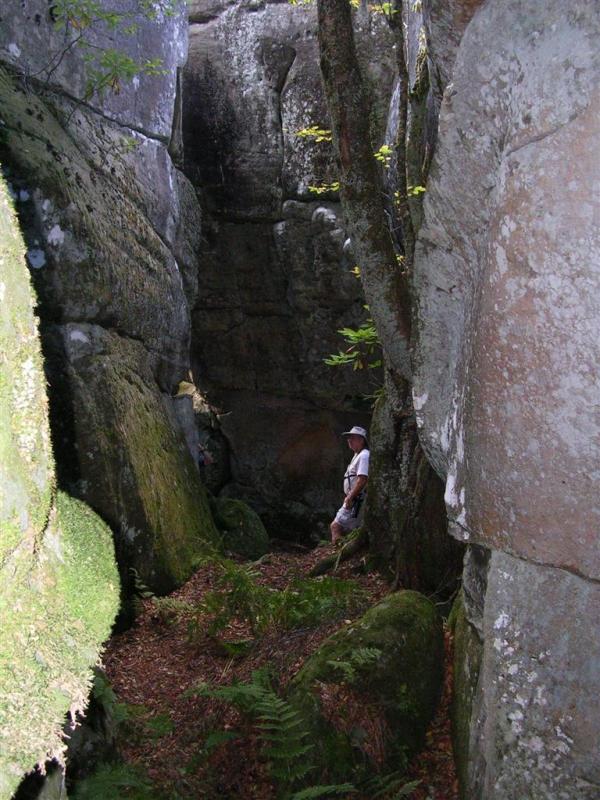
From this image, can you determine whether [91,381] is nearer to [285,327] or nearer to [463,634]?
[463,634]

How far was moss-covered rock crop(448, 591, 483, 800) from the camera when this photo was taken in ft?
11.7

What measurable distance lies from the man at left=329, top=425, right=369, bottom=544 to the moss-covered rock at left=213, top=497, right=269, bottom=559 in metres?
1.40

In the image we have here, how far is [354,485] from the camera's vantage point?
27.1 ft

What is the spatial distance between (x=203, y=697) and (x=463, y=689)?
1.78m

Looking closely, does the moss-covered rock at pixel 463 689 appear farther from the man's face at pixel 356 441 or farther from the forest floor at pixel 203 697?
the man's face at pixel 356 441

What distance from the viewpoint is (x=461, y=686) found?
150 inches

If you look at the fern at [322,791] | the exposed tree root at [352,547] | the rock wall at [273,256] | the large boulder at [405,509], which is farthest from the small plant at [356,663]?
the rock wall at [273,256]

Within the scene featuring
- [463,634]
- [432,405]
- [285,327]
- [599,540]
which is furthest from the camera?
[285,327]

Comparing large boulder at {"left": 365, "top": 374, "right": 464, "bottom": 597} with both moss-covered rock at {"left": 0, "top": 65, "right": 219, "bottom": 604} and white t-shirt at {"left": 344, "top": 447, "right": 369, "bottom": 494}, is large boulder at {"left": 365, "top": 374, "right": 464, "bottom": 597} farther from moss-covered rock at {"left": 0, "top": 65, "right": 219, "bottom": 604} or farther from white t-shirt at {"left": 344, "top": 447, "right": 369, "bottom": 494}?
moss-covered rock at {"left": 0, "top": 65, "right": 219, "bottom": 604}

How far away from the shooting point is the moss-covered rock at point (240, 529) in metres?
9.44

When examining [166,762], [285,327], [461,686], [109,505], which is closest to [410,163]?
[109,505]

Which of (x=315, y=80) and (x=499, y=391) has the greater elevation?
(x=315, y=80)

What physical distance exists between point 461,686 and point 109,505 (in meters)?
3.32

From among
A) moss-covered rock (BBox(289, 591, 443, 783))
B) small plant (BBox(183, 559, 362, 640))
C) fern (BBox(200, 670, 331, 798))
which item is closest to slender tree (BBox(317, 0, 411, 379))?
small plant (BBox(183, 559, 362, 640))
